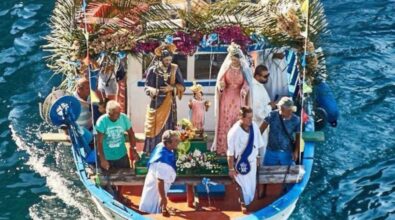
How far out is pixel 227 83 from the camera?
14.3 meters

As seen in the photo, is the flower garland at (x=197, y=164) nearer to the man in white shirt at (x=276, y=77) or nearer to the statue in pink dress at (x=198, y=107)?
the statue in pink dress at (x=198, y=107)

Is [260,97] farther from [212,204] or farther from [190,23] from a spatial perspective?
[212,204]

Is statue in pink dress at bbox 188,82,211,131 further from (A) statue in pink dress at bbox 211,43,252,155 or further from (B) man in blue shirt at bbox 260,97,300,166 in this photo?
(B) man in blue shirt at bbox 260,97,300,166

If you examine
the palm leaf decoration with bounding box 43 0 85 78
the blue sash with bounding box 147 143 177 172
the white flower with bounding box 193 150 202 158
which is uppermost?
the palm leaf decoration with bounding box 43 0 85 78

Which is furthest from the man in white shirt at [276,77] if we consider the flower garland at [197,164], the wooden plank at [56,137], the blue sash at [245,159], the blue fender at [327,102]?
the wooden plank at [56,137]

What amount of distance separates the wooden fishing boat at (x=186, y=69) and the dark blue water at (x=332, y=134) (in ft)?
5.89

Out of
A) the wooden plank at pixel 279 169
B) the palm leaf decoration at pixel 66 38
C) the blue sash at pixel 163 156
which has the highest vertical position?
the palm leaf decoration at pixel 66 38

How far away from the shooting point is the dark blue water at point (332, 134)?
16.6 metres

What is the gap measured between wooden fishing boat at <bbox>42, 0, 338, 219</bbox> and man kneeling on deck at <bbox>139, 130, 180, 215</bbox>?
0.67 ft

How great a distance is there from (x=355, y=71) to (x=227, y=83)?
770 cm

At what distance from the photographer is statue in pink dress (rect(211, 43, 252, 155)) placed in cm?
1409

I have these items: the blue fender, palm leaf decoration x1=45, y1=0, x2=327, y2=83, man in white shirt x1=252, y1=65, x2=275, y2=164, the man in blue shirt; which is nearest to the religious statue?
palm leaf decoration x1=45, y1=0, x2=327, y2=83

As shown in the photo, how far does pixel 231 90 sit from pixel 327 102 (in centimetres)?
355

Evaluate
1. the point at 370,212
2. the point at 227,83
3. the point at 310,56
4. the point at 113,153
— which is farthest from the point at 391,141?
the point at 113,153
